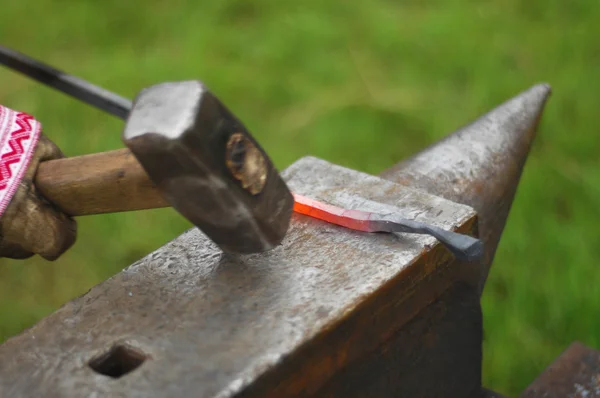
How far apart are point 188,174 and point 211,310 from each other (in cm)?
20

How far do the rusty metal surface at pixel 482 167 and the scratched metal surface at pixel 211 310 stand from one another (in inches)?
5.7

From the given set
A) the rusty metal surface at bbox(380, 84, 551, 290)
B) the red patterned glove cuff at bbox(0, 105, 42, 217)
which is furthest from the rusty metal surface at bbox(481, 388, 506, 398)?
the red patterned glove cuff at bbox(0, 105, 42, 217)

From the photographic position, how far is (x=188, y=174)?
91 cm

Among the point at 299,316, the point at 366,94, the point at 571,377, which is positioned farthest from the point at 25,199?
the point at 366,94

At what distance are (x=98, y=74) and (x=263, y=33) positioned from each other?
737mm

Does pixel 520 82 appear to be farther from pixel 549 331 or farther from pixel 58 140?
pixel 58 140

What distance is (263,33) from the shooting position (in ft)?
10.7

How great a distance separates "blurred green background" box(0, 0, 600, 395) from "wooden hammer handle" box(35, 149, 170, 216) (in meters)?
1.21

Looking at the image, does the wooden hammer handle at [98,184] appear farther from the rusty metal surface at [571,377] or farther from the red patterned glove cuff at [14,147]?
the rusty metal surface at [571,377]

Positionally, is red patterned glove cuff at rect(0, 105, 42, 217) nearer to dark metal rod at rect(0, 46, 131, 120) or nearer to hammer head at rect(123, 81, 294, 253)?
hammer head at rect(123, 81, 294, 253)

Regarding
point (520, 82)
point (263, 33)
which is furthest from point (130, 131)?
point (263, 33)

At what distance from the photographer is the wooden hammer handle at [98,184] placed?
1.02 metres

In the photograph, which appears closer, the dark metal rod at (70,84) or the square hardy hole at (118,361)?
the square hardy hole at (118,361)

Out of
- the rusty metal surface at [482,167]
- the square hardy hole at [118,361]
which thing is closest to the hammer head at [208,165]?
the square hardy hole at [118,361]
